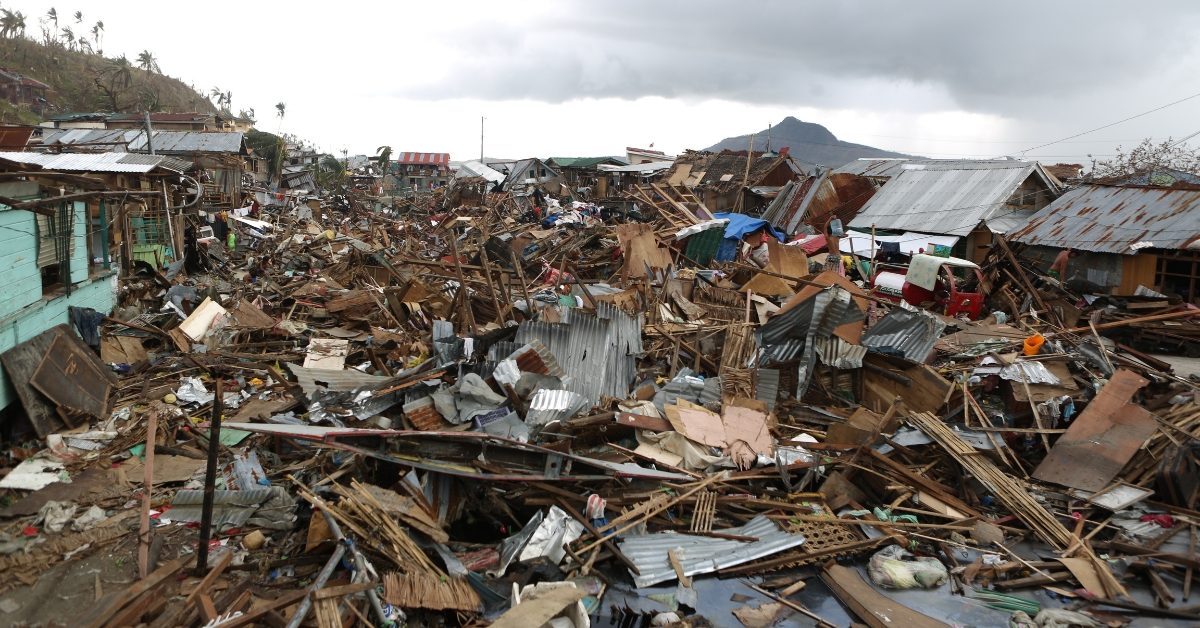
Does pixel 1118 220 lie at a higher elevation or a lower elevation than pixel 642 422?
higher

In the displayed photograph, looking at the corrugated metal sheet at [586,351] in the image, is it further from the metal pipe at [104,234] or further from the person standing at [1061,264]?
the person standing at [1061,264]

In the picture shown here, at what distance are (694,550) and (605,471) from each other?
3.75ft

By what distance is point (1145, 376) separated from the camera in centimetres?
952

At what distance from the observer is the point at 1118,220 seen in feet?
54.0

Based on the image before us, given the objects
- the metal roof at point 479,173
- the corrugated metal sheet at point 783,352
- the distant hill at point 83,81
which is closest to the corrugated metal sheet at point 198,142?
the metal roof at point 479,173

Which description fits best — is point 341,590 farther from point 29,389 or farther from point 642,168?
point 642,168

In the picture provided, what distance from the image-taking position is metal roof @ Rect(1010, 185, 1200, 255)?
1480 cm

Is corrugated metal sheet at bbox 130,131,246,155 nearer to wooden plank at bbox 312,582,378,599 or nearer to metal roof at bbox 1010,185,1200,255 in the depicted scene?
metal roof at bbox 1010,185,1200,255

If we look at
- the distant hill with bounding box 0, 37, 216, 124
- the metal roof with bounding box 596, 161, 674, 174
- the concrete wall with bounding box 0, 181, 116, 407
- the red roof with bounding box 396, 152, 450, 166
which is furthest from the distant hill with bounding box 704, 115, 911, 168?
the concrete wall with bounding box 0, 181, 116, 407

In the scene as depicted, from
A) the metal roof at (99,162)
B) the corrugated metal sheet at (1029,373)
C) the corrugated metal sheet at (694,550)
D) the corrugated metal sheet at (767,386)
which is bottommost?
the corrugated metal sheet at (694,550)

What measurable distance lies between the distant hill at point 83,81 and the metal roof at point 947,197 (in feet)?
173

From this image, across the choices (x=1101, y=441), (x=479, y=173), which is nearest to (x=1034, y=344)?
(x=1101, y=441)

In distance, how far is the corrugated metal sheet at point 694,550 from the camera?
627cm

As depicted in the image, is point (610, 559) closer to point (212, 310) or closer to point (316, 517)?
point (316, 517)
